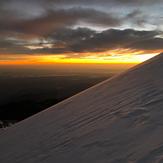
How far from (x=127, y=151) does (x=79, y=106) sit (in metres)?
2.62

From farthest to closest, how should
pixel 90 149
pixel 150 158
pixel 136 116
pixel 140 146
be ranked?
pixel 136 116, pixel 90 149, pixel 140 146, pixel 150 158

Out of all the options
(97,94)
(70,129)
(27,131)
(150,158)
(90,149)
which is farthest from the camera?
(97,94)

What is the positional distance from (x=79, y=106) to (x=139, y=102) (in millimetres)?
1569

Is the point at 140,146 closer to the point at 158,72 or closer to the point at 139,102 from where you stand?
the point at 139,102

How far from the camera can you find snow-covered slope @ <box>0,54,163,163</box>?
315 cm

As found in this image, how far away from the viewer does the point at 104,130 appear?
12.7ft

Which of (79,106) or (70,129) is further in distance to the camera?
(79,106)

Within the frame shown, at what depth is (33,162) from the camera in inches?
143

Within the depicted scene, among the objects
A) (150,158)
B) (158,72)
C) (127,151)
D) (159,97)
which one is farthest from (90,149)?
(158,72)

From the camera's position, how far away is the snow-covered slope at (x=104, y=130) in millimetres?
3146

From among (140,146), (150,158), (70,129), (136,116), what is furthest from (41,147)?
(150,158)

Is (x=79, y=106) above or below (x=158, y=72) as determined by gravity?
below

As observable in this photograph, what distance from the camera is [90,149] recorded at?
11.3 ft

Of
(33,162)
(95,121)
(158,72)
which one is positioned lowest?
(33,162)
